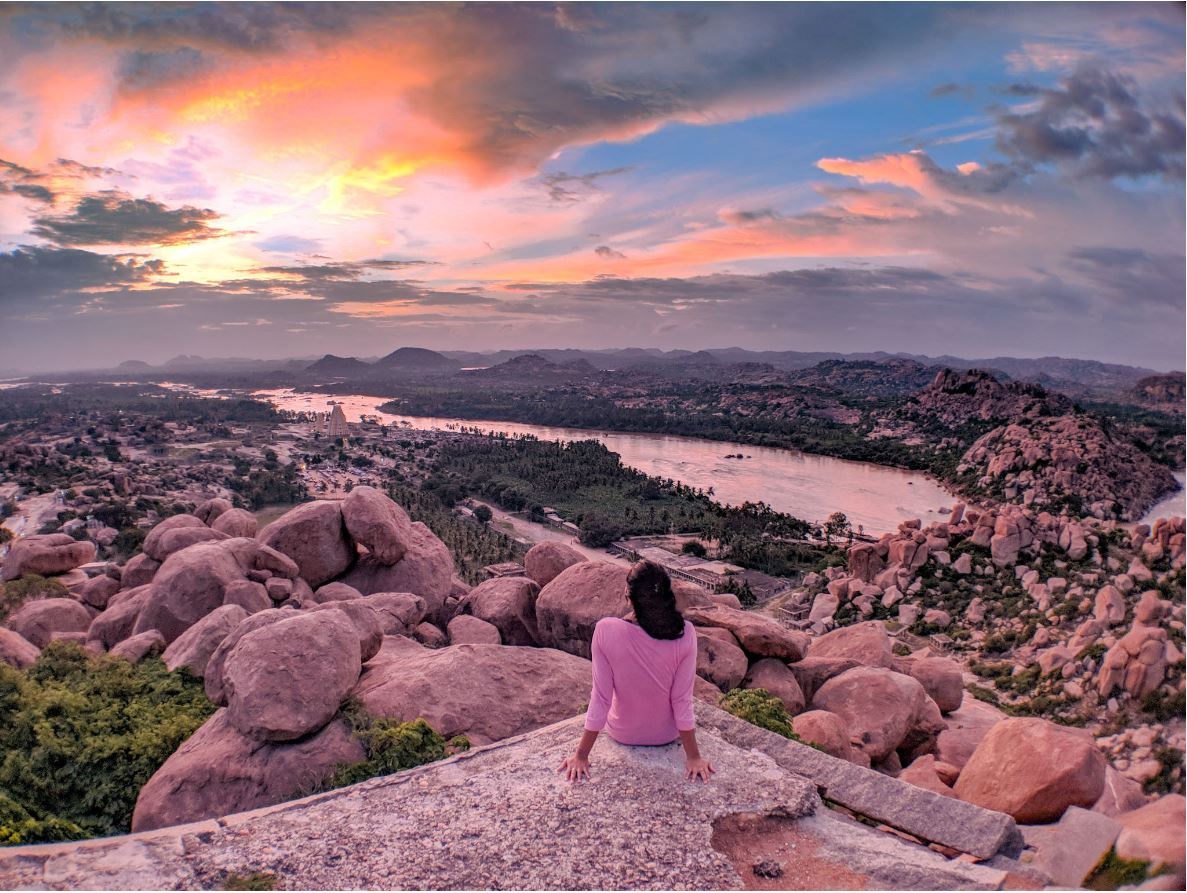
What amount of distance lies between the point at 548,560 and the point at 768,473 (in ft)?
234

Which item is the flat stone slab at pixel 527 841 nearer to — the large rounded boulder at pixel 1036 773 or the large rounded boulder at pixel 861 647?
the large rounded boulder at pixel 1036 773

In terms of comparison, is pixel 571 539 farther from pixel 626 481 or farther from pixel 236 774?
pixel 236 774

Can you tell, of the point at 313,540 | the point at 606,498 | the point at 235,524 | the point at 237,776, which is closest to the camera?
the point at 237,776

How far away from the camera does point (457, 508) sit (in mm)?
57500

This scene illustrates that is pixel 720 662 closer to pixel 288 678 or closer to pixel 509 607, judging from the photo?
pixel 509 607

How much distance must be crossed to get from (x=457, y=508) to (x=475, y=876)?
54.0 metres

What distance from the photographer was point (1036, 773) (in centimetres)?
699

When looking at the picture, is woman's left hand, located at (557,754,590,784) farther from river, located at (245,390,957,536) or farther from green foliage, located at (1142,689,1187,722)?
river, located at (245,390,957,536)

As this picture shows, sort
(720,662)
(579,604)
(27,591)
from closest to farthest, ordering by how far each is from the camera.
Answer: (720,662), (579,604), (27,591)

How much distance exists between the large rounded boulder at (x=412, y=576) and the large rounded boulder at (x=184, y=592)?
9.21ft

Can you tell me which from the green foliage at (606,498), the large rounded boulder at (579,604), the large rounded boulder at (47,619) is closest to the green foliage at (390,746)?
the large rounded boulder at (579,604)

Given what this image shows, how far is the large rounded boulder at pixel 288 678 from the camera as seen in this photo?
25.6ft

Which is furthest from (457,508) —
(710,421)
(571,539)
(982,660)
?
(710,421)

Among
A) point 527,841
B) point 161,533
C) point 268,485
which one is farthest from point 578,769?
point 268,485
